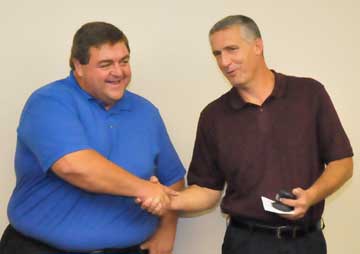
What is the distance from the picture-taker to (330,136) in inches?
73.4

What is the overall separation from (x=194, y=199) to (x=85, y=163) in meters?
0.59

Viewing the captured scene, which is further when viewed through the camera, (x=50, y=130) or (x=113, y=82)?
(x=113, y=82)

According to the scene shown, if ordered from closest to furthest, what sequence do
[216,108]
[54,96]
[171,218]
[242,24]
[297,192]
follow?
[297,192] < [54,96] < [242,24] < [216,108] < [171,218]

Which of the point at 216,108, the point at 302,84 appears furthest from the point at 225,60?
the point at 302,84

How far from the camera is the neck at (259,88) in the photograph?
1940 millimetres

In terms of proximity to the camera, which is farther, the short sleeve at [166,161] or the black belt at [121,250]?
the short sleeve at [166,161]

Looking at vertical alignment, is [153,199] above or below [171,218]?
above

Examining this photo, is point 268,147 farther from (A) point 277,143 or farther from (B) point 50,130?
(B) point 50,130

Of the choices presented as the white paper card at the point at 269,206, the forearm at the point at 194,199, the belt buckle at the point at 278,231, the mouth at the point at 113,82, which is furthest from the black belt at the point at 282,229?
the mouth at the point at 113,82

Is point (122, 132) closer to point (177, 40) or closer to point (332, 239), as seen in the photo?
point (177, 40)

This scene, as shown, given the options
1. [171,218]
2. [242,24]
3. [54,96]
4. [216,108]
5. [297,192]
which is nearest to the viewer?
[297,192]

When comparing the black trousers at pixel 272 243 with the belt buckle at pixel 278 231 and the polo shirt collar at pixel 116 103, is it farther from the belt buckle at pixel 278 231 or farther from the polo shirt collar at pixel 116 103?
the polo shirt collar at pixel 116 103

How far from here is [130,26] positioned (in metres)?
2.21

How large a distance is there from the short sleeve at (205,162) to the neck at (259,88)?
206 mm
